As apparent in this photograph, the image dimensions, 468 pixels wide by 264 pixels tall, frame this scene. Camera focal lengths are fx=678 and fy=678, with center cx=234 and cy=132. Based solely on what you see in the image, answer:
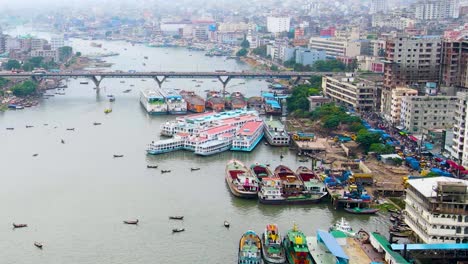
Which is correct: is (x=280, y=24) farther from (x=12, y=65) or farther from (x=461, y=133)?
(x=461, y=133)

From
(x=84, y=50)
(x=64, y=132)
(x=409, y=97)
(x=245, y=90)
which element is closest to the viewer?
(x=409, y=97)

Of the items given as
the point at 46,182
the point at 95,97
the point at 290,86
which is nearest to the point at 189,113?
the point at 95,97

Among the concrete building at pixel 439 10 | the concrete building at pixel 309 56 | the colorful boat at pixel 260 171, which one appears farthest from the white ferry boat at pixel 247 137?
the concrete building at pixel 439 10

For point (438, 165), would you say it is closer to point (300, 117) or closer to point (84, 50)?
point (300, 117)

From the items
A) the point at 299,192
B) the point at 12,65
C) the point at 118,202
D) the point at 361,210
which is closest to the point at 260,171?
the point at 299,192

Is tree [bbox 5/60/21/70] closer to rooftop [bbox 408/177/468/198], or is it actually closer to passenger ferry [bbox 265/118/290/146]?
passenger ferry [bbox 265/118/290/146]

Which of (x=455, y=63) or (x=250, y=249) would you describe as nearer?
(x=250, y=249)
